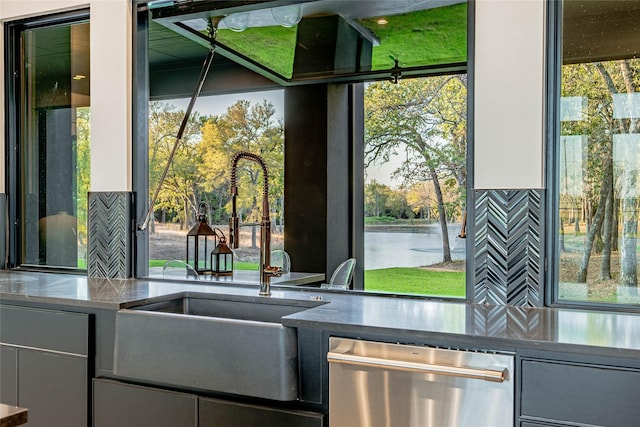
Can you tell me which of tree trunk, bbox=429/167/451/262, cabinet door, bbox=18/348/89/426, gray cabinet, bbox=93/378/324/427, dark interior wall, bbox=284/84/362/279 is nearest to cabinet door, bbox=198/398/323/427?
gray cabinet, bbox=93/378/324/427

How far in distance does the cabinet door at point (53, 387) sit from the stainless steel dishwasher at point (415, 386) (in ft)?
3.45

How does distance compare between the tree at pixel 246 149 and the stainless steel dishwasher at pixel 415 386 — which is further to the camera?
the tree at pixel 246 149

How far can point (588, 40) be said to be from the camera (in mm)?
2039

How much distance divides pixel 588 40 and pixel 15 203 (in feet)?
9.84

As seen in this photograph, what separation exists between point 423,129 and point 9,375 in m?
2.33

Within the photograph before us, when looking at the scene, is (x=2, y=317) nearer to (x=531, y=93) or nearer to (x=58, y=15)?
(x=58, y=15)

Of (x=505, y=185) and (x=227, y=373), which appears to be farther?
(x=505, y=185)

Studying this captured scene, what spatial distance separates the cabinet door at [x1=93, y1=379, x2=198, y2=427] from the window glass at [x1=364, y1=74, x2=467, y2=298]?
99 centimetres

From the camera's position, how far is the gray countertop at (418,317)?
1557 mm

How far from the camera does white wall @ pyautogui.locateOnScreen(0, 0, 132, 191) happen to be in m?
2.82

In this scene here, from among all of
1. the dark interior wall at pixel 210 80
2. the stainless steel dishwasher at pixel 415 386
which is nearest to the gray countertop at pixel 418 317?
the stainless steel dishwasher at pixel 415 386

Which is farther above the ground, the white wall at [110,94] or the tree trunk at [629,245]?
the white wall at [110,94]

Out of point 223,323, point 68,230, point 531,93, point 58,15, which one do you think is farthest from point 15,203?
point 531,93

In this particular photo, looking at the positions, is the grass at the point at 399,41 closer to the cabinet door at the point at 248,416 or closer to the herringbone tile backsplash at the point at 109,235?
the herringbone tile backsplash at the point at 109,235
